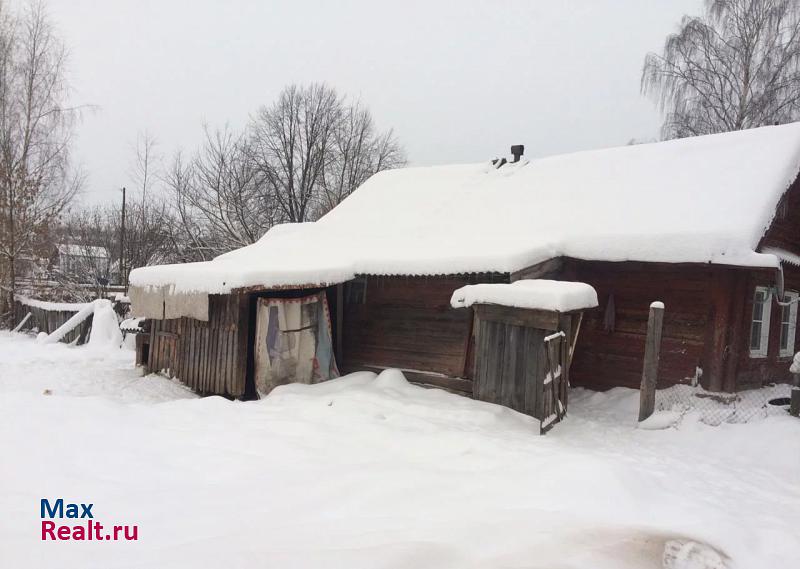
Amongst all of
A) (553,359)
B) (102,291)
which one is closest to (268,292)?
(553,359)

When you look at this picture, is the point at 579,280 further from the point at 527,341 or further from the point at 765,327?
the point at 765,327

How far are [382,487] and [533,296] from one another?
4.02 meters

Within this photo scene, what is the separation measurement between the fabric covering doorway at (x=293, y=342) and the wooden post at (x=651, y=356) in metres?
5.50

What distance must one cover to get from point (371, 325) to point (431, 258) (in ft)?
7.78

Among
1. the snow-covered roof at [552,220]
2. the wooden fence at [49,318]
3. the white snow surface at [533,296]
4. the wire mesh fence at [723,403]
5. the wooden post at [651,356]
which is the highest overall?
the snow-covered roof at [552,220]

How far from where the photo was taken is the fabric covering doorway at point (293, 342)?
866 cm

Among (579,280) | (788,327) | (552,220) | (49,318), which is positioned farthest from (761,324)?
(49,318)

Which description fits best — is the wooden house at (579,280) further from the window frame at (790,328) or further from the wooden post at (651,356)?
the wooden post at (651,356)

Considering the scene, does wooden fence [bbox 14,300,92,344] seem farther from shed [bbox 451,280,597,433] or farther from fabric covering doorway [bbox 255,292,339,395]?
shed [bbox 451,280,597,433]

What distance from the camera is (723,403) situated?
813cm

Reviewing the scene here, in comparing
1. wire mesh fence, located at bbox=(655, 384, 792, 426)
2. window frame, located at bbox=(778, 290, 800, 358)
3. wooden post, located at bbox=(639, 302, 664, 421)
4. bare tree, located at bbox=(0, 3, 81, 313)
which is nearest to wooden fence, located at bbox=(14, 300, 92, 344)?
bare tree, located at bbox=(0, 3, 81, 313)

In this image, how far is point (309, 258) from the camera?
1009cm

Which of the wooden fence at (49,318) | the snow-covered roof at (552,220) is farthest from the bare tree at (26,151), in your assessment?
the snow-covered roof at (552,220)

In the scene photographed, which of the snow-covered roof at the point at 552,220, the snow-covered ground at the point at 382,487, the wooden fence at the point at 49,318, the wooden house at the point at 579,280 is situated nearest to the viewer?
the snow-covered ground at the point at 382,487
